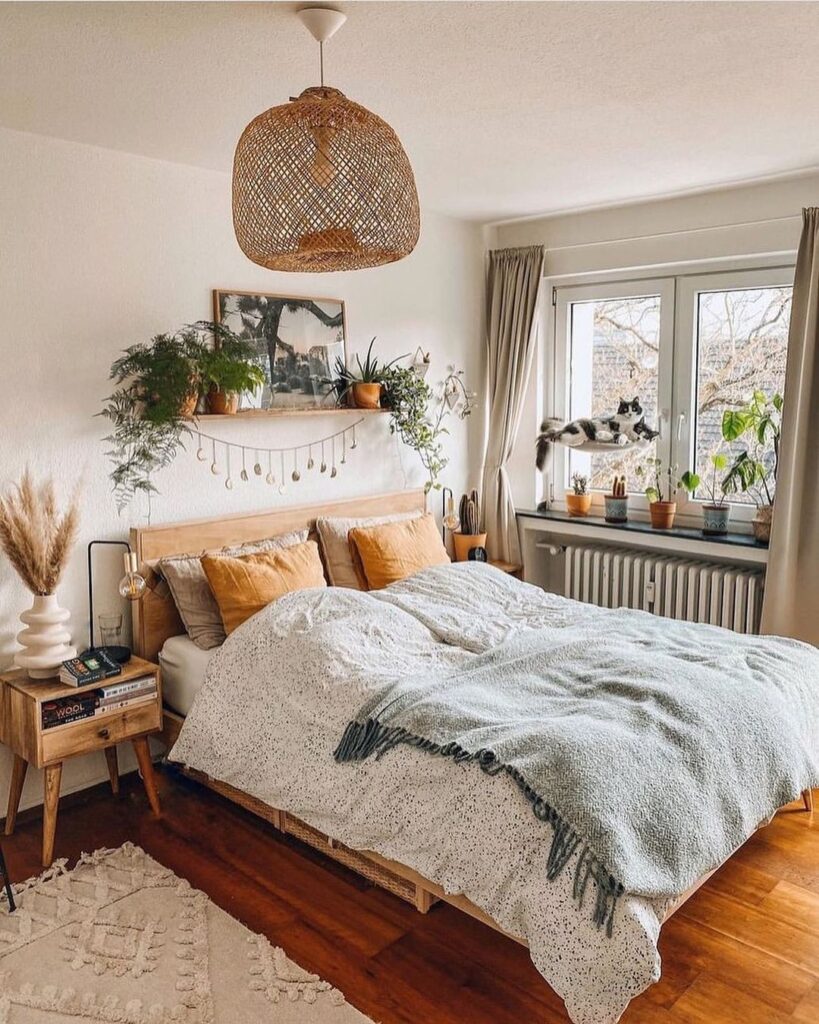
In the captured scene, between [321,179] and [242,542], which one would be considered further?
[242,542]

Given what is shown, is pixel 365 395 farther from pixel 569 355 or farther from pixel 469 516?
pixel 569 355

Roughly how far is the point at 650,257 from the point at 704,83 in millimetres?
1709

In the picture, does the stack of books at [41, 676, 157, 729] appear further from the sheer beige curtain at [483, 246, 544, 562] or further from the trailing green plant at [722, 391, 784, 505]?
the trailing green plant at [722, 391, 784, 505]

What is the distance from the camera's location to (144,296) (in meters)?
3.46

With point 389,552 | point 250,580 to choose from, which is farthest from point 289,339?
point 250,580

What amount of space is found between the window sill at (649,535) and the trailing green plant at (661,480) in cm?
17

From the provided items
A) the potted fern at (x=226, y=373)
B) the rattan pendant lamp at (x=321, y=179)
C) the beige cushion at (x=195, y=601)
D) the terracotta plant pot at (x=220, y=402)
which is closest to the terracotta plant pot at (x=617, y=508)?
the potted fern at (x=226, y=373)

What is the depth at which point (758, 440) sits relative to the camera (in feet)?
13.4

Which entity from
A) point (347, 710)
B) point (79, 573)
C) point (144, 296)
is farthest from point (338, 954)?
point (144, 296)

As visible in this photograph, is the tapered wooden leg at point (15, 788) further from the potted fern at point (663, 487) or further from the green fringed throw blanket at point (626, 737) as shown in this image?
the potted fern at point (663, 487)

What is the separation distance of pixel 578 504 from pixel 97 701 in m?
2.78

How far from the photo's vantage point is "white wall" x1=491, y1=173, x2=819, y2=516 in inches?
154

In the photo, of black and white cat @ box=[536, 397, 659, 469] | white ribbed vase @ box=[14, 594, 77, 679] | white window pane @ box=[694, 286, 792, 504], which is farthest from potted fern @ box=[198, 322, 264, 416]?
white window pane @ box=[694, 286, 792, 504]

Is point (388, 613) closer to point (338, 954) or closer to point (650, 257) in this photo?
point (338, 954)
